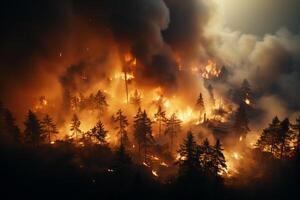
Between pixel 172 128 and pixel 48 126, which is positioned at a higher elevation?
pixel 172 128

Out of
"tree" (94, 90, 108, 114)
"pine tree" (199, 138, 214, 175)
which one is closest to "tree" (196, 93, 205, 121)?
"tree" (94, 90, 108, 114)

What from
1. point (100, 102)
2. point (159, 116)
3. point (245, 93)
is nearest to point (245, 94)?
point (245, 93)

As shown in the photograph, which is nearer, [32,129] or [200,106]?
[32,129]

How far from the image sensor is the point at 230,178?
5484 cm

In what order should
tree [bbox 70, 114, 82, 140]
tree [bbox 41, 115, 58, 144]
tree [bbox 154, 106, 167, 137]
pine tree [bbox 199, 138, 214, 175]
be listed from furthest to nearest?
tree [bbox 154, 106, 167, 137]
tree [bbox 70, 114, 82, 140]
tree [bbox 41, 115, 58, 144]
pine tree [bbox 199, 138, 214, 175]

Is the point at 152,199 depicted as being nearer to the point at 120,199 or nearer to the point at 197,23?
the point at 120,199

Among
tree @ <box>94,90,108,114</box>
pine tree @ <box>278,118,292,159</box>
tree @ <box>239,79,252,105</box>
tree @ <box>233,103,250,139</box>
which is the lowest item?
pine tree @ <box>278,118,292,159</box>

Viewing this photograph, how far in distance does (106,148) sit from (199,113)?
2812cm

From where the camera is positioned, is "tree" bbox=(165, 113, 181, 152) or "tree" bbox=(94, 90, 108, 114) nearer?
"tree" bbox=(165, 113, 181, 152)

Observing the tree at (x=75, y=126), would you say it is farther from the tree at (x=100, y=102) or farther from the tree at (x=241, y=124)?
the tree at (x=241, y=124)

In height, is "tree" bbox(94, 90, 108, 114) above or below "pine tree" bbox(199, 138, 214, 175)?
above

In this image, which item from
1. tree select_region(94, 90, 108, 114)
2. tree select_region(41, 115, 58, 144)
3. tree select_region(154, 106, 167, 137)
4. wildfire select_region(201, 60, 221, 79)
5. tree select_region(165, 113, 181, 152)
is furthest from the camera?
wildfire select_region(201, 60, 221, 79)

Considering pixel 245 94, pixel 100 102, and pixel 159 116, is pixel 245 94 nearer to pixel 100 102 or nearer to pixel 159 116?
pixel 159 116

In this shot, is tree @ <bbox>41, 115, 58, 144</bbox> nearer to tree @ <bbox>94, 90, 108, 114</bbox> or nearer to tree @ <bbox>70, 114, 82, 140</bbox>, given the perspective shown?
tree @ <bbox>70, 114, 82, 140</bbox>
